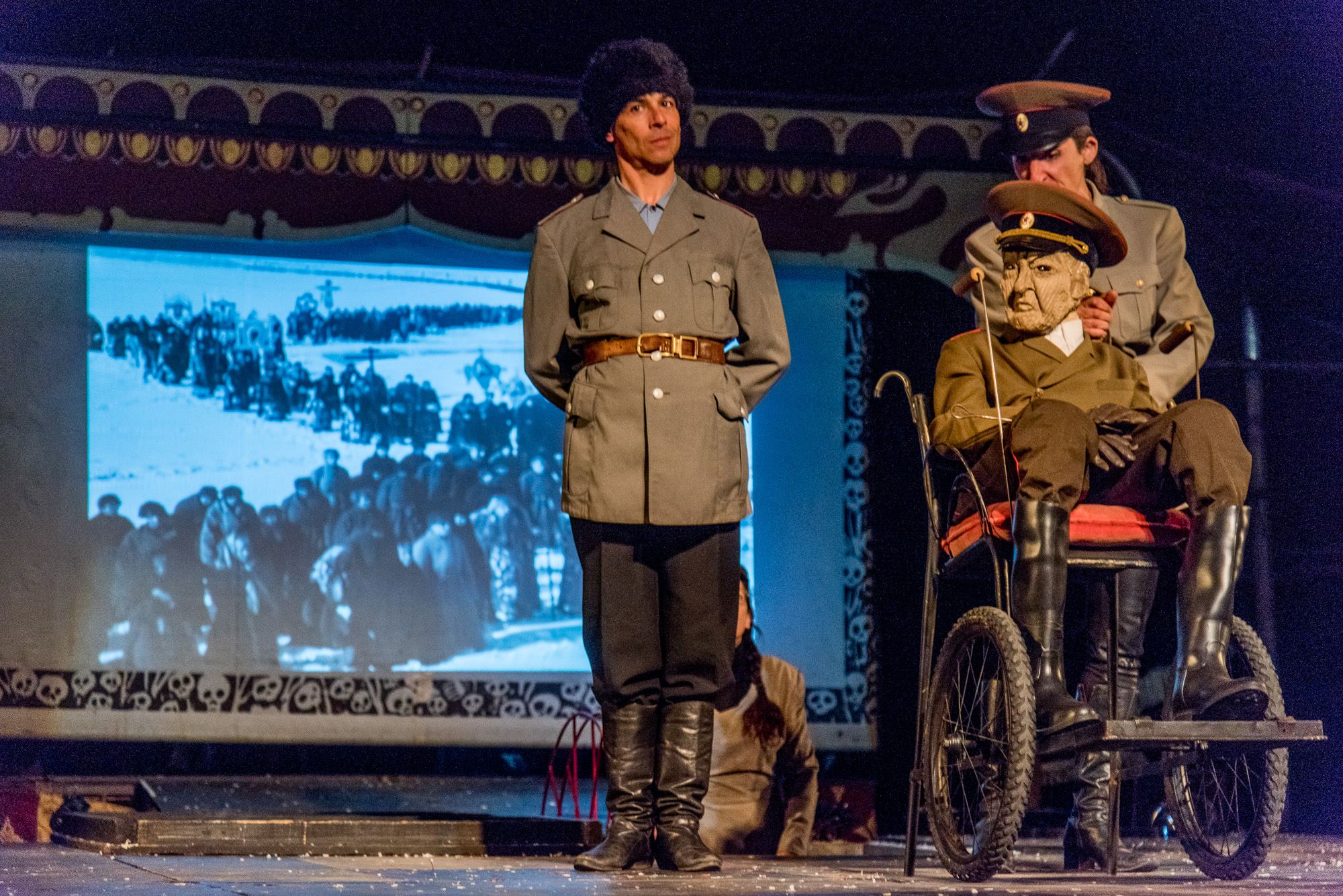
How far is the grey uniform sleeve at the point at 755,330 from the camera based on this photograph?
11.0ft

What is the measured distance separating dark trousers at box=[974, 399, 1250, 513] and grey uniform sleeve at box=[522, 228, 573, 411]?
3.15 ft

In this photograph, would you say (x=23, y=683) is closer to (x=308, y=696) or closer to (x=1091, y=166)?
(x=308, y=696)

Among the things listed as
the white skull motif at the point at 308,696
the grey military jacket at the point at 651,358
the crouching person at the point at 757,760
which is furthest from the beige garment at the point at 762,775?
the grey military jacket at the point at 651,358

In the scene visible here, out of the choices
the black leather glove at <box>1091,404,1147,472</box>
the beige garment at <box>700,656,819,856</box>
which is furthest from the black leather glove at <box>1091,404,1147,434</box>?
the beige garment at <box>700,656,819,856</box>

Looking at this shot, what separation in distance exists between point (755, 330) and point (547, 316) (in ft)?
1.50

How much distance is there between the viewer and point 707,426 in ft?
10.5

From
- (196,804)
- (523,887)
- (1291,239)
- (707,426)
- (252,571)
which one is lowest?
(196,804)

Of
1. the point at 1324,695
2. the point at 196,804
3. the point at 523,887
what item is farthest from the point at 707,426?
the point at 1324,695

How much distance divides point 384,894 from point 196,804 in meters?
3.01

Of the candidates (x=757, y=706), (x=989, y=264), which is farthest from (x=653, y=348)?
(x=757, y=706)

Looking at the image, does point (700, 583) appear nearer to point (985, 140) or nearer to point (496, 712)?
point (496, 712)

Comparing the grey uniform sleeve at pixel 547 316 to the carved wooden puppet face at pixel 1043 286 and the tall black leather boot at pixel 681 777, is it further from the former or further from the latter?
the carved wooden puppet face at pixel 1043 286

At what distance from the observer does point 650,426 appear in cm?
316

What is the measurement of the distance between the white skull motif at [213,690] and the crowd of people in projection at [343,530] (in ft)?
0.26
